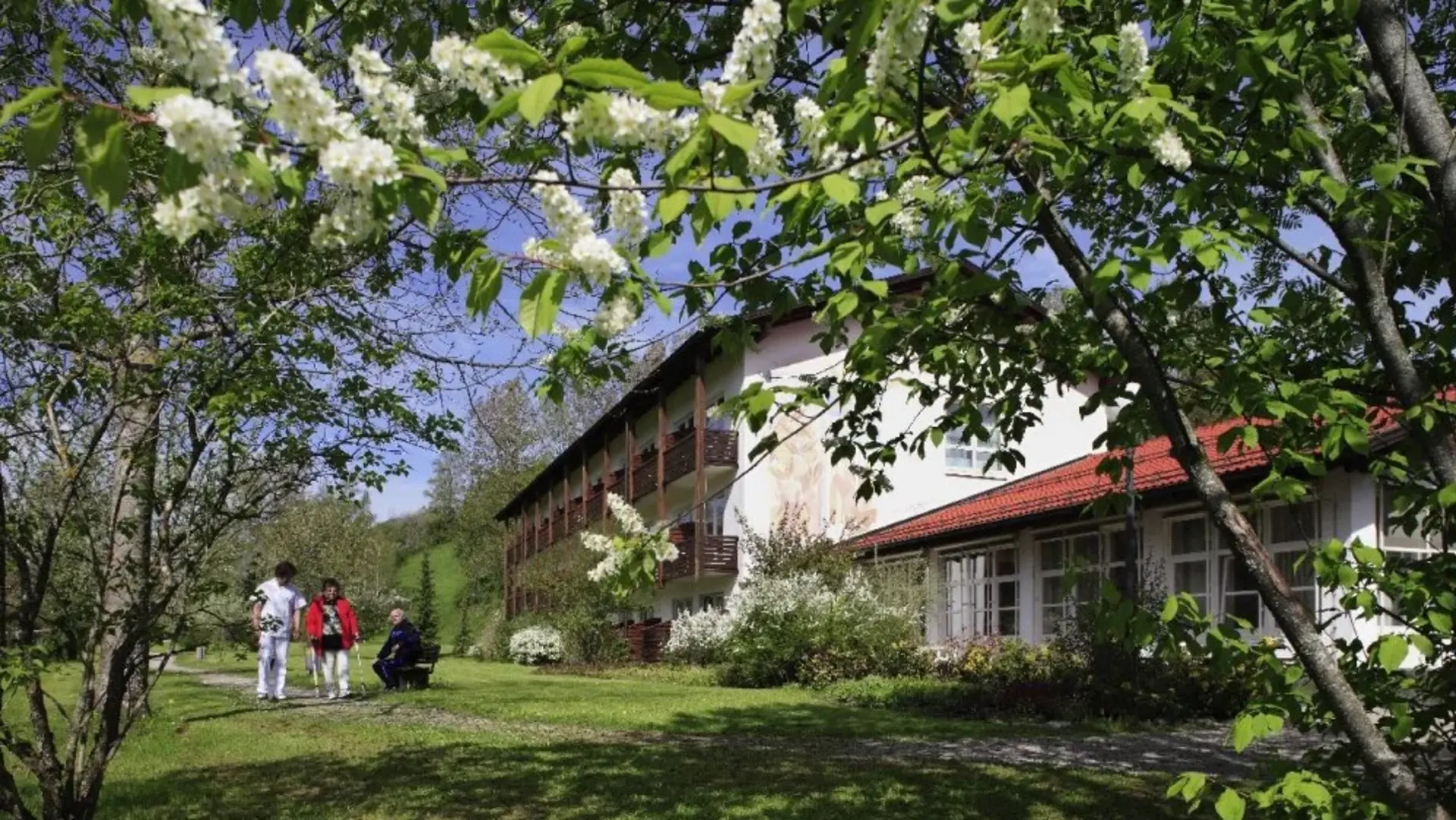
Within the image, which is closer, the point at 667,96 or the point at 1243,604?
the point at 667,96

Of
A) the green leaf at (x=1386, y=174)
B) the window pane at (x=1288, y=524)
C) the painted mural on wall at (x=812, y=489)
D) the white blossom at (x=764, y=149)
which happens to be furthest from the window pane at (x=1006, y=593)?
the white blossom at (x=764, y=149)

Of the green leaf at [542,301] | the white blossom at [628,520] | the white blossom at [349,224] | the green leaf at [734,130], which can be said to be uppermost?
the green leaf at [734,130]

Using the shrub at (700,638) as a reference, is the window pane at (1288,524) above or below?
above

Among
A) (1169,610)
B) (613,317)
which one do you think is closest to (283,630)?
(613,317)

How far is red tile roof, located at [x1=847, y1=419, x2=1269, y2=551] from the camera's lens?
1416 cm

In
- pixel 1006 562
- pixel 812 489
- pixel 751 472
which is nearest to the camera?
pixel 1006 562

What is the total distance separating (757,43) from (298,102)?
2.97 feet

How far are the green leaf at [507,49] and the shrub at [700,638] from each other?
18312 millimetres

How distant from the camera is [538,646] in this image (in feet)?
89.5

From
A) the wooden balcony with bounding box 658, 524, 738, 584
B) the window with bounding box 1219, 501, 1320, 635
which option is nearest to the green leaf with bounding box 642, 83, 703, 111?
the window with bounding box 1219, 501, 1320, 635

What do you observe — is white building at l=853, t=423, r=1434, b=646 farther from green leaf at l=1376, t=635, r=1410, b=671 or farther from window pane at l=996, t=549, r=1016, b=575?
green leaf at l=1376, t=635, r=1410, b=671

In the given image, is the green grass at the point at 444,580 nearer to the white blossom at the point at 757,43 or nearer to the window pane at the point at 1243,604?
the window pane at the point at 1243,604

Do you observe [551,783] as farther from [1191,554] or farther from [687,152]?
[1191,554]

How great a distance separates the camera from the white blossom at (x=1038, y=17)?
2535 mm
